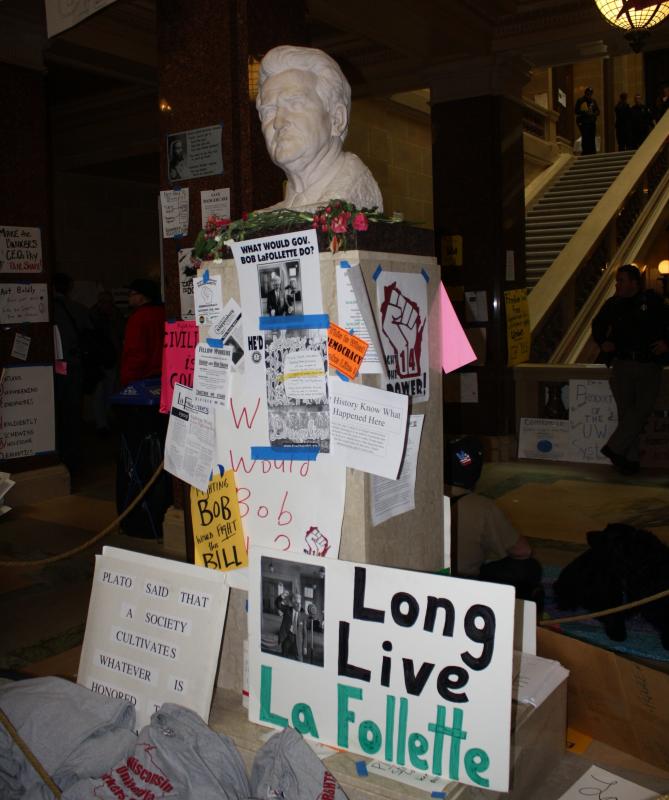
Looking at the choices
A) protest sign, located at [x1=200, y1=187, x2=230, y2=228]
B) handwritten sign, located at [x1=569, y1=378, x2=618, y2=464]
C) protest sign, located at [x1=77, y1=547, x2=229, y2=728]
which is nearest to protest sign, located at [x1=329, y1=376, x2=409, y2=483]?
protest sign, located at [x1=77, y1=547, x2=229, y2=728]

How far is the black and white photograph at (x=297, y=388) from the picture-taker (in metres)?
2.12

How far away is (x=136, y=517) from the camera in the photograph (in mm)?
5492

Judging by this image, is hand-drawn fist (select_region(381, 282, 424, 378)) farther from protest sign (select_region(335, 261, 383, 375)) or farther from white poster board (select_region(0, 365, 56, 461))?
white poster board (select_region(0, 365, 56, 461))

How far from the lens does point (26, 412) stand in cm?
629

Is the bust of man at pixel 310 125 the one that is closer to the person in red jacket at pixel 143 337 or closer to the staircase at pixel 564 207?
the person in red jacket at pixel 143 337

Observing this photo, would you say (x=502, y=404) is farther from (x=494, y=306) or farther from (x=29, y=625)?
(x=29, y=625)

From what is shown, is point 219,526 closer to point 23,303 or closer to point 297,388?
point 297,388

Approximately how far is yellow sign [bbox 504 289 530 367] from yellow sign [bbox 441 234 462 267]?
21.8 inches

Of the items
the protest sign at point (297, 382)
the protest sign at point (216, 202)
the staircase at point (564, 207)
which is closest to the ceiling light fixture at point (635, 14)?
the protest sign at point (216, 202)

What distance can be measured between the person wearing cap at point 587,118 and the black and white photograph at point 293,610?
1556 centimetres

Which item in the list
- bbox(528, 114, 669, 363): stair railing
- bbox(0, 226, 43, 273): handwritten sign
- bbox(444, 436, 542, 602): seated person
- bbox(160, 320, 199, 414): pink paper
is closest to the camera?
bbox(160, 320, 199, 414): pink paper

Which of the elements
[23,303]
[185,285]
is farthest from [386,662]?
[23,303]

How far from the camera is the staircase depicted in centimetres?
1212

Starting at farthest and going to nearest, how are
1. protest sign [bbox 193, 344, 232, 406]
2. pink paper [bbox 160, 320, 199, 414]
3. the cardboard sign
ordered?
pink paper [bbox 160, 320, 199, 414]
protest sign [bbox 193, 344, 232, 406]
the cardboard sign
